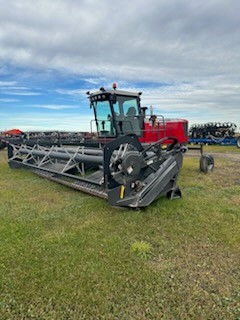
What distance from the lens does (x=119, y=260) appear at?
3.09 meters

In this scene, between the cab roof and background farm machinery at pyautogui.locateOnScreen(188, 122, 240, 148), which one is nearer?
the cab roof

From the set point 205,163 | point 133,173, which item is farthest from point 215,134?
point 133,173

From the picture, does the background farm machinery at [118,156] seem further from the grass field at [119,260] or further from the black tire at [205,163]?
the grass field at [119,260]

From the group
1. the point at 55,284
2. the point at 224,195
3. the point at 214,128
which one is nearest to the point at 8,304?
the point at 55,284

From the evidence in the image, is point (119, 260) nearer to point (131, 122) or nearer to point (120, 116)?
point (120, 116)

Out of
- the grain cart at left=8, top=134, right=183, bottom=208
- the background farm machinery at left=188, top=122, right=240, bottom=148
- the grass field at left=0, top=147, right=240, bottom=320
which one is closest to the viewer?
the grass field at left=0, top=147, right=240, bottom=320

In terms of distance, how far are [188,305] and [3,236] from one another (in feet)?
8.72

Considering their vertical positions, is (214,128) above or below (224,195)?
above

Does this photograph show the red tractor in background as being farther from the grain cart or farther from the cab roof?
the grain cart

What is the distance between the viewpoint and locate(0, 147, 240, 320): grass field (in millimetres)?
2365

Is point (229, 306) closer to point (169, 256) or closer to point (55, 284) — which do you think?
point (169, 256)

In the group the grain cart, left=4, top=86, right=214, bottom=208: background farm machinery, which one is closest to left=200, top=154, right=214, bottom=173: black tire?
left=4, top=86, right=214, bottom=208: background farm machinery

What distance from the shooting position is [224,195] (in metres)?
5.99

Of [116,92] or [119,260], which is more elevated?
[116,92]
